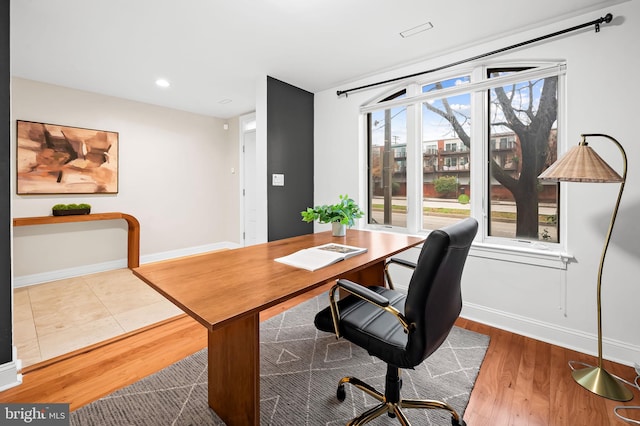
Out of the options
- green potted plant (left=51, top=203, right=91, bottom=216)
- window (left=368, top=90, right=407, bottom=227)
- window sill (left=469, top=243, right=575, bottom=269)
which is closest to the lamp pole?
window sill (left=469, top=243, right=575, bottom=269)

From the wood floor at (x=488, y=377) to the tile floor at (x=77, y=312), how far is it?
0.75ft

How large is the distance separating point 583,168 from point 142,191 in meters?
5.14

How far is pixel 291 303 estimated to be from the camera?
3.10 meters

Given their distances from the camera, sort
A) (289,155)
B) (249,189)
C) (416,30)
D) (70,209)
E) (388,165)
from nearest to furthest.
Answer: (416,30) < (388,165) < (289,155) < (70,209) < (249,189)

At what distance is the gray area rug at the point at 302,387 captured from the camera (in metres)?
1.57

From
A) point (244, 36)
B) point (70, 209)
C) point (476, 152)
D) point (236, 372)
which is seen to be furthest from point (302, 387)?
point (70, 209)

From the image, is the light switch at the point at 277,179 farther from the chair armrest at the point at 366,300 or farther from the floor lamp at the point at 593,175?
the floor lamp at the point at 593,175

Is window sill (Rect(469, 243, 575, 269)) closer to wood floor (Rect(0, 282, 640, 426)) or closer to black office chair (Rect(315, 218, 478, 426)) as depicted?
wood floor (Rect(0, 282, 640, 426))

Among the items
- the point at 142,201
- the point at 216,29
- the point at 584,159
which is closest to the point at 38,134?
the point at 142,201

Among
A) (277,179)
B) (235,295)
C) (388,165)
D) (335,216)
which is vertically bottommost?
(235,295)

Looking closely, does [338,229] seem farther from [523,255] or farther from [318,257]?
[523,255]

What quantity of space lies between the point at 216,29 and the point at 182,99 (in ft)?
7.43

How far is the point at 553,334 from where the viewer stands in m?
2.32

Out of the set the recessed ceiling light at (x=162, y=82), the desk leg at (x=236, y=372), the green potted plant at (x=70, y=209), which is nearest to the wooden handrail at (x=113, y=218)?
the green potted plant at (x=70, y=209)
